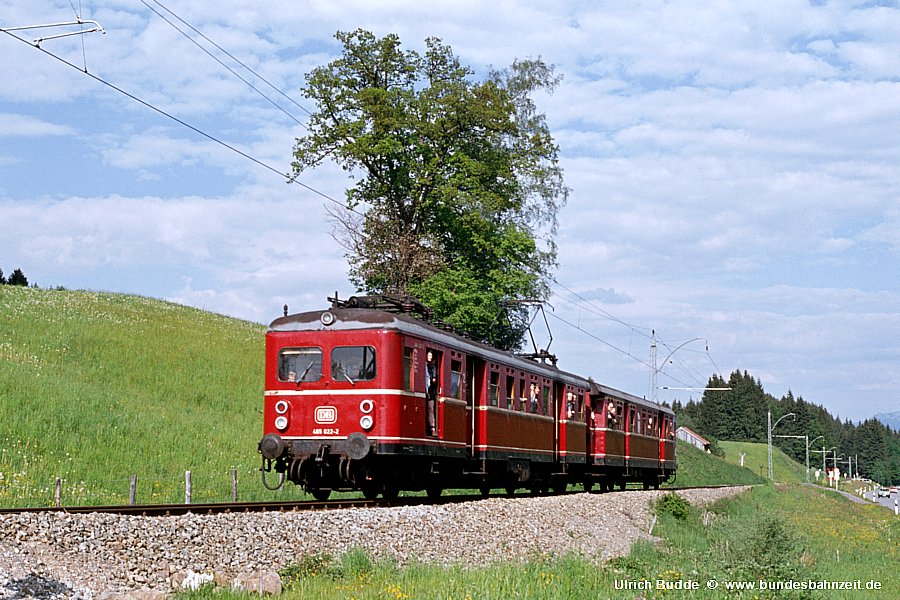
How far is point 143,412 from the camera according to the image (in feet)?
107

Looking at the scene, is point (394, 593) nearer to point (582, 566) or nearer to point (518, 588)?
point (518, 588)

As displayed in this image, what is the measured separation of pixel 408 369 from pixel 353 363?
0.93 metres

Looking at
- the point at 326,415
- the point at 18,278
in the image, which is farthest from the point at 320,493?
the point at 18,278

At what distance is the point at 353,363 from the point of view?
1767 cm

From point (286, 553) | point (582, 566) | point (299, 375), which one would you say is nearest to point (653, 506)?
point (299, 375)

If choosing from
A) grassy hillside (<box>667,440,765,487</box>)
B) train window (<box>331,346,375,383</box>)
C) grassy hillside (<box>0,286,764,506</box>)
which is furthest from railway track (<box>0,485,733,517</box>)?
grassy hillside (<box>667,440,765,487</box>)

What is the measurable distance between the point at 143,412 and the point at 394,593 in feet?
79.7

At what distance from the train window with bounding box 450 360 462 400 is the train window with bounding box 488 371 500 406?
149 centimetres

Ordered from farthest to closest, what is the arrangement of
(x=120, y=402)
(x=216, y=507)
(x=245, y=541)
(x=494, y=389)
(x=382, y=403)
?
(x=120, y=402) → (x=494, y=389) → (x=382, y=403) → (x=216, y=507) → (x=245, y=541)

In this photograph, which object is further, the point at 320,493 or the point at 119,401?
the point at 119,401

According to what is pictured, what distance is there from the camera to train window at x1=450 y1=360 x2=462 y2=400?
1948 centimetres

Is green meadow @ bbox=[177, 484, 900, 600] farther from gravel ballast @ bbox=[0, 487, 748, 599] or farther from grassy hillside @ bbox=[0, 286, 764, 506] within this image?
grassy hillside @ bbox=[0, 286, 764, 506]

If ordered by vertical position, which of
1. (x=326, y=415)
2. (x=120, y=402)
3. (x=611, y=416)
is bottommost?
(x=326, y=415)

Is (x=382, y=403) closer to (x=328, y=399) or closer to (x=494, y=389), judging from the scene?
(x=328, y=399)
